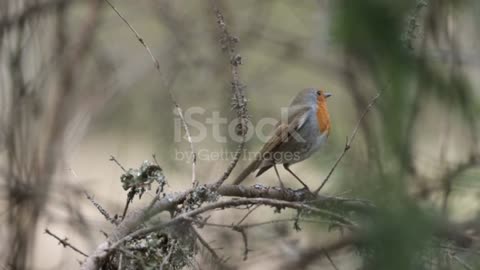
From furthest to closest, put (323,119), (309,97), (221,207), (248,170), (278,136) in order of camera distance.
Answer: (309,97) → (323,119) → (278,136) → (248,170) → (221,207)

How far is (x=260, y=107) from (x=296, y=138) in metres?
2.17

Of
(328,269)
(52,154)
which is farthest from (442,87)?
(52,154)

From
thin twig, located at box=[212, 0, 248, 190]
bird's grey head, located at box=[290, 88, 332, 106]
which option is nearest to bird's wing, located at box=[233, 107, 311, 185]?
bird's grey head, located at box=[290, 88, 332, 106]

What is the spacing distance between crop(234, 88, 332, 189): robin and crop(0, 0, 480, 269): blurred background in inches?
5.8

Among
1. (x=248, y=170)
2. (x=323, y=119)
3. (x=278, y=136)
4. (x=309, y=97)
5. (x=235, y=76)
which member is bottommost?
(x=235, y=76)

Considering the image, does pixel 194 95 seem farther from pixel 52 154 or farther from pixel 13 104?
pixel 13 104

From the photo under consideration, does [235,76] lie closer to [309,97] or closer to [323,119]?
[323,119]

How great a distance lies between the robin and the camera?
440 centimetres

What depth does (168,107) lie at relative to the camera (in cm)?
637

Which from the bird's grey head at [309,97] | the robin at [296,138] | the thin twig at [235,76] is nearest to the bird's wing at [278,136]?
the robin at [296,138]

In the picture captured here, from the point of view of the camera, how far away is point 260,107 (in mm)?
6684

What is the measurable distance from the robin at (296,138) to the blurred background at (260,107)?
0.15 m

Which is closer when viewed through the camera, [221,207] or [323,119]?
[221,207]

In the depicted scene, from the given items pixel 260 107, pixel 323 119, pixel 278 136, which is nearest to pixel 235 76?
pixel 278 136
